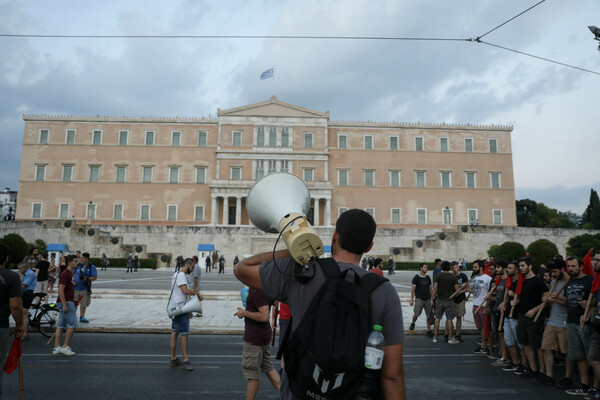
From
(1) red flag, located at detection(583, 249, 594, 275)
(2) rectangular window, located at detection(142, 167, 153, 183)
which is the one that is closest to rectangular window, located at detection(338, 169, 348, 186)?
(2) rectangular window, located at detection(142, 167, 153, 183)

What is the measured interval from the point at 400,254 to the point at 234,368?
33.5 meters

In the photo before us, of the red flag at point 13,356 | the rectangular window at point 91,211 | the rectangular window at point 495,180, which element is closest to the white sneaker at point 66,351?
the red flag at point 13,356

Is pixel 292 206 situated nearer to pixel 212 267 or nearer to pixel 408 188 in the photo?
pixel 212 267

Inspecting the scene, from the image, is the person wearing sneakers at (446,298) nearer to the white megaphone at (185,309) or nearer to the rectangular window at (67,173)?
the white megaphone at (185,309)

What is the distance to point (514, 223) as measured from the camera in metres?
50.1

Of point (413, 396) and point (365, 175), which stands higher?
point (365, 175)

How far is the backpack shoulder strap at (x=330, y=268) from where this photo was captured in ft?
6.52

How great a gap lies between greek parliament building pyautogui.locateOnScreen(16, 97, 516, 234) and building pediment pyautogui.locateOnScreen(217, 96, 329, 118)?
113 millimetres

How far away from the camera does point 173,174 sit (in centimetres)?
4925

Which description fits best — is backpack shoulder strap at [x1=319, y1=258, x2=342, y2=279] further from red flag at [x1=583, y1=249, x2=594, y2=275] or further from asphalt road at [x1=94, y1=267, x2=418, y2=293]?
asphalt road at [x1=94, y1=267, x2=418, y2=293]

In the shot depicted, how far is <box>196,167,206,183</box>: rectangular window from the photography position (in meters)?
49.0

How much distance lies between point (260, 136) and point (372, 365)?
48155 millimetres

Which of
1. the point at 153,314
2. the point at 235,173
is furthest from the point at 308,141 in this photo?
the point at 153,314

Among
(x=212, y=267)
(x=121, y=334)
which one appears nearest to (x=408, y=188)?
(x=212, y=267)
